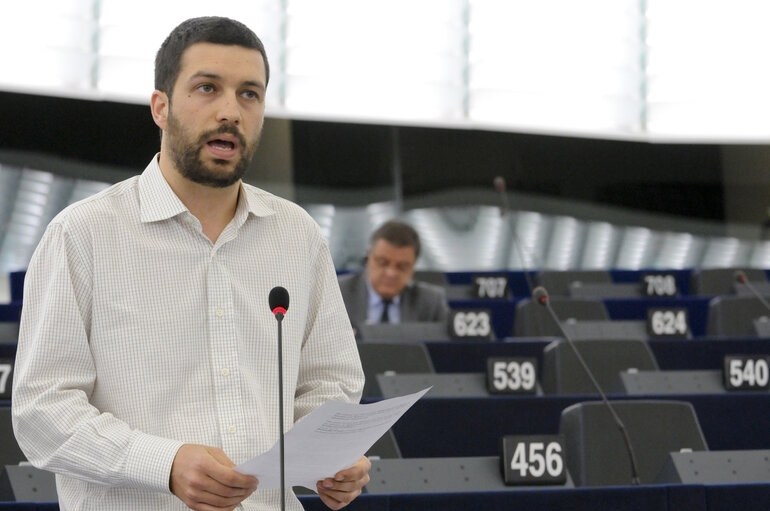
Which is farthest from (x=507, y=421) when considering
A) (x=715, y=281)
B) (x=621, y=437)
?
(x=715, y=281)

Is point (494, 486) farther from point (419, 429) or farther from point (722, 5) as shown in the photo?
point (722, 5)

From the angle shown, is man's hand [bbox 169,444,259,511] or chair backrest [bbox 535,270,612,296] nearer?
man's hand [bbox 169,444,259,511]

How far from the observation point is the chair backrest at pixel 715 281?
810 centimetres

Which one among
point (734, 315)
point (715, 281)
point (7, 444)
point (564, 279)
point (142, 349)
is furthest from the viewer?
point (564, 279)

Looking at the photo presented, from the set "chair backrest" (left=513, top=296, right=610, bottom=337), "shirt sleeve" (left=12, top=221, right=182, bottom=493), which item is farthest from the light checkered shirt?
"chair backrest" (left=513, top=296, right=610, bottom=337)

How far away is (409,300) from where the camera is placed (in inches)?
245

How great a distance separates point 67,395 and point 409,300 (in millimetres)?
4677

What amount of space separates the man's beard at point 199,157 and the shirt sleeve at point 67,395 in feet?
0.64

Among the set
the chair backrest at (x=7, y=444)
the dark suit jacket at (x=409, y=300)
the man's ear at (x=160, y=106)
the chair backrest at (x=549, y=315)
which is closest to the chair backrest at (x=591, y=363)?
the chair backrest at (x=549, y=315)

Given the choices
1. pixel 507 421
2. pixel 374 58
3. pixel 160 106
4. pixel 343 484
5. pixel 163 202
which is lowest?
pixel 507 421

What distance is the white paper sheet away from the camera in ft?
4.91

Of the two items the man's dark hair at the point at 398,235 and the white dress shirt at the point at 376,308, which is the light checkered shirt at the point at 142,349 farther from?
the white dress shirt at the point at 376,308

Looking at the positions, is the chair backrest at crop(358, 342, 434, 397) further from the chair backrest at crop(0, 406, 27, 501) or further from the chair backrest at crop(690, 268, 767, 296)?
the chair backrest at crop(690, 268, 767, 296)

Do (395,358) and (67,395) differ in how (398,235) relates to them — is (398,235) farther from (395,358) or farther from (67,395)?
(67,395)
